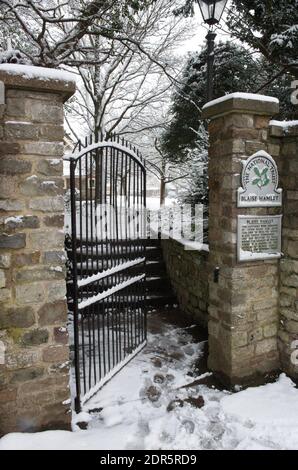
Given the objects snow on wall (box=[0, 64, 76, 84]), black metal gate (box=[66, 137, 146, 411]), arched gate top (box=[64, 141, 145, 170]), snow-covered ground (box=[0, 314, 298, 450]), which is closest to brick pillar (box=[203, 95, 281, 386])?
snow-covered ground (box=[0, 314, 298, 450])

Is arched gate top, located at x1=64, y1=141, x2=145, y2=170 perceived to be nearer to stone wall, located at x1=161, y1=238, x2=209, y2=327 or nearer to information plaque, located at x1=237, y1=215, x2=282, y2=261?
information plaque, located at x1=237, y1=215, x2=282, y2=261

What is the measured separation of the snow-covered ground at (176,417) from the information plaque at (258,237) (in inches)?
51.9

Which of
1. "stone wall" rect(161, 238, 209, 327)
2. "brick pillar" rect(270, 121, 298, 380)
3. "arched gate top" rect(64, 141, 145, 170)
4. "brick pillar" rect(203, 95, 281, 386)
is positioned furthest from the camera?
"stone wall" rect(161, 238, 209, 327)

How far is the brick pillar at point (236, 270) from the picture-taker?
336 centimetres

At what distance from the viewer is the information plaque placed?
3.40 m

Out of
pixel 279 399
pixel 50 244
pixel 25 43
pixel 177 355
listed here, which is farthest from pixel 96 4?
pixel 279 399

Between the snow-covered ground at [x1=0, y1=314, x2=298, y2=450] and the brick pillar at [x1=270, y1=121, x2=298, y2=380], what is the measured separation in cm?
35

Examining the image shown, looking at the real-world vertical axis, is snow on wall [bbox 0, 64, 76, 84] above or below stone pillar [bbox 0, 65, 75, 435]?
above

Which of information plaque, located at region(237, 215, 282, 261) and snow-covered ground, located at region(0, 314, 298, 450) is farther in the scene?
information plaque, located at region(237, 215, 282, 261)

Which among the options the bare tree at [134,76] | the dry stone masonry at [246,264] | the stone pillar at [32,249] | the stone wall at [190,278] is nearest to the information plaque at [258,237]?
the dry stone masonry at [246,264]

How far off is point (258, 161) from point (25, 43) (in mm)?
7065

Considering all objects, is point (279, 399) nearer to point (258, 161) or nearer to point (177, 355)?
point (177, 355)

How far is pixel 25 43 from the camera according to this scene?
26.3ft
